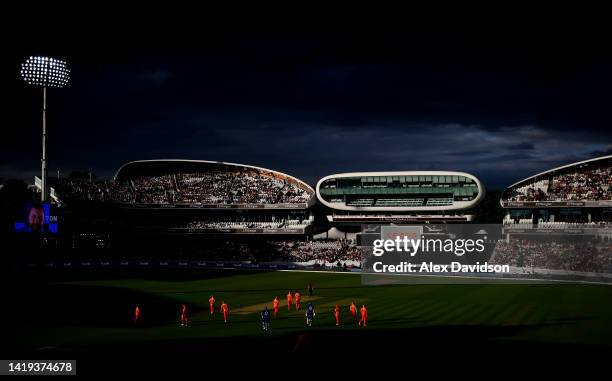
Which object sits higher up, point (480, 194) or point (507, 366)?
point (480, 194)

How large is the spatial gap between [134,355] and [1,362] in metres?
5.14

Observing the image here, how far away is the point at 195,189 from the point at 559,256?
209 feet

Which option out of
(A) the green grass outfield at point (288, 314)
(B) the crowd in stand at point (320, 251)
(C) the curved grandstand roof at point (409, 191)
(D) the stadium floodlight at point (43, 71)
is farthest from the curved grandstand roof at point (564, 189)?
(D) the stadium floodlight at point (43, 71)

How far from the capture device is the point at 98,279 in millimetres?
62906

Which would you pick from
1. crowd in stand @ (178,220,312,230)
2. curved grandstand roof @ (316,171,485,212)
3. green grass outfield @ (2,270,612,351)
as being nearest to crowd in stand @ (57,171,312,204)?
crowd in stand @ (178,220,312,230)

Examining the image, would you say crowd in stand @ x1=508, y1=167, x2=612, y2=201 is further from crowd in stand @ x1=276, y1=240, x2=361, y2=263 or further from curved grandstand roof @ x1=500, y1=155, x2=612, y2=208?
crowd in stand @ x1=276, y1=240, x2=361, y2=263

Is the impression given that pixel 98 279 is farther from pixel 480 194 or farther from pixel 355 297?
pixel 480 194

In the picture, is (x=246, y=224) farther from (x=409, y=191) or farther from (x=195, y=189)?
(x=409, y=191)

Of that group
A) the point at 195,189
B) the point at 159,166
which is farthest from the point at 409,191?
the point at 159,166

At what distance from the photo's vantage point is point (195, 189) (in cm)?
10481

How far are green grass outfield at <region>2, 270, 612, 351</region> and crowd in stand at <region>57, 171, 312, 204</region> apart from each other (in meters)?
38.0

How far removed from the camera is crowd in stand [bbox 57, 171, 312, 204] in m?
98.1

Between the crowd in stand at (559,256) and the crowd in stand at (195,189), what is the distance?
1546 inches

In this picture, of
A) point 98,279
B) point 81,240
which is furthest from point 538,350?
point 81,240
